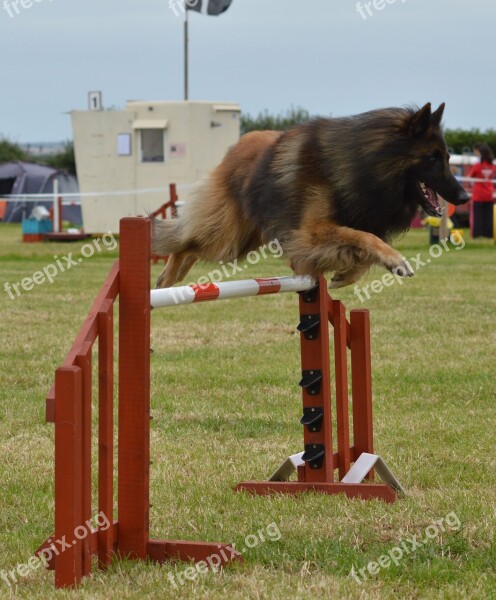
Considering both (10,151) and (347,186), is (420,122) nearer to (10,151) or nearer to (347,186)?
(347,186)

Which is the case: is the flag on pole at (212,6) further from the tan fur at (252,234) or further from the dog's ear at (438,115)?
the dog's ear at (438,115)

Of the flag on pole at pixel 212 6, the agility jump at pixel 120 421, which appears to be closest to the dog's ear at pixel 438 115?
the agility jump at pixel 120 421

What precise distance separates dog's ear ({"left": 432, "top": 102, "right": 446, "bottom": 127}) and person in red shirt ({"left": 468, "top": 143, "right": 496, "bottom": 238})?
15.7 metres

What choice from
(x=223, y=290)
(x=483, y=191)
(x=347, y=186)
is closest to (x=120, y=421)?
(x=223, y=290)

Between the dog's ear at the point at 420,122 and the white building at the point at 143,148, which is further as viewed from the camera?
the white building at the point at 143,148

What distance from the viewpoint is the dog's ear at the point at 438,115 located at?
4645 mm

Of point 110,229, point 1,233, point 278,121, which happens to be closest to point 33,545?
point 110,229

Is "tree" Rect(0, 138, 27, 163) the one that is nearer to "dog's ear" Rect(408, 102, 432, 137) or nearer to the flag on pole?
the flag on pole

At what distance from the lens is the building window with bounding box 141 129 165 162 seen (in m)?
23.0

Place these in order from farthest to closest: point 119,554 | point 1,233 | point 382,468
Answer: point 1,233
point 382,468
point 119,554

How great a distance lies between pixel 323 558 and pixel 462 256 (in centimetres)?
1467

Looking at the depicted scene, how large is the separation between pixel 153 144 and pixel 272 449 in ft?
59.5

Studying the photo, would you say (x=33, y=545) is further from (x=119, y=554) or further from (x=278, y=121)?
(x=278, y=121)

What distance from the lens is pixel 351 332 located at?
5020 millimetres
